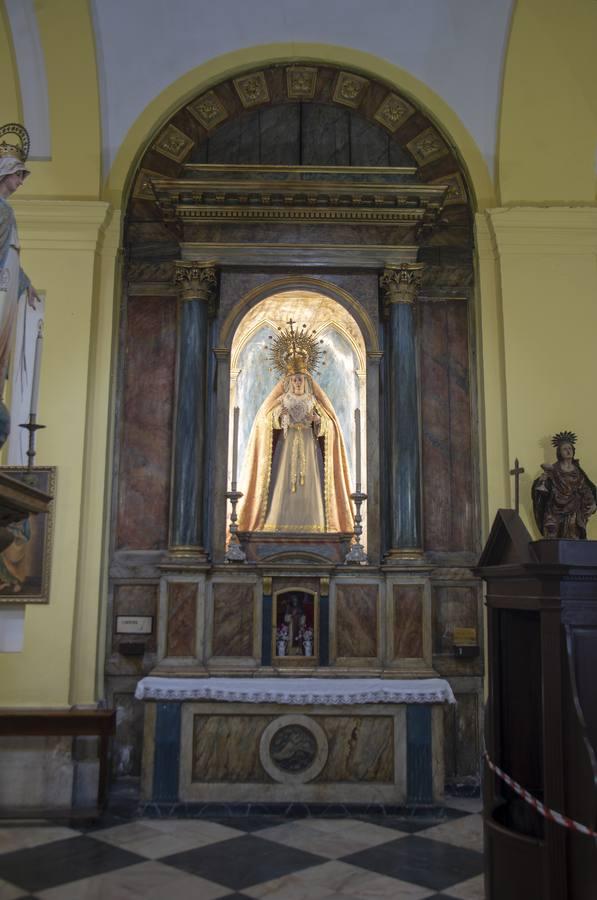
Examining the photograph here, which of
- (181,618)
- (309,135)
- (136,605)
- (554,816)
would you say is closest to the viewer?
(554,816)

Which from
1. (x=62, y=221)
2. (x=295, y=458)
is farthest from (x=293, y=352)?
(x=62, y=221)

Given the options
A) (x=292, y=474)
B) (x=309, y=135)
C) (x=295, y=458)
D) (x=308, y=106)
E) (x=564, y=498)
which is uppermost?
(x=308, y=106)

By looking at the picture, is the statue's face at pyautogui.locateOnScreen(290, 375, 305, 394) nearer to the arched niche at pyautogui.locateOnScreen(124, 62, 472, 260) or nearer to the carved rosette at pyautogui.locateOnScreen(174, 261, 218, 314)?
the carved rosette at pyautogui.locateOnScreen(174, 261, 218, 314)

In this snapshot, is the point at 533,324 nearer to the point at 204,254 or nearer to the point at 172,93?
the point at 204,254

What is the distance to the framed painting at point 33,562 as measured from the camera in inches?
252

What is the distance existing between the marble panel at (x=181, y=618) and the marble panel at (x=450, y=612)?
6.46ft

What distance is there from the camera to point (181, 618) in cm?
642

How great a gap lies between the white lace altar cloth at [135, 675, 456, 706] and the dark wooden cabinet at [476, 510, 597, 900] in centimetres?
222

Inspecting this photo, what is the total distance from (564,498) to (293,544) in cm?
218

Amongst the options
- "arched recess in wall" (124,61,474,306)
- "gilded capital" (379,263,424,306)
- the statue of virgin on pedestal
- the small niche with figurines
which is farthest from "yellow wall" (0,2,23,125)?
the small niche with figurines

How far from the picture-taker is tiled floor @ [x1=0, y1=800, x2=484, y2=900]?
4379mm

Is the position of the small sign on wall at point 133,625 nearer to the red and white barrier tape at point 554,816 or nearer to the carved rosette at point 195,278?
the carved rosette at point 195,278

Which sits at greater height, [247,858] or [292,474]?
[292,474]

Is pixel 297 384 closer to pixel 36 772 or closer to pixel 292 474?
pixel 292 474
